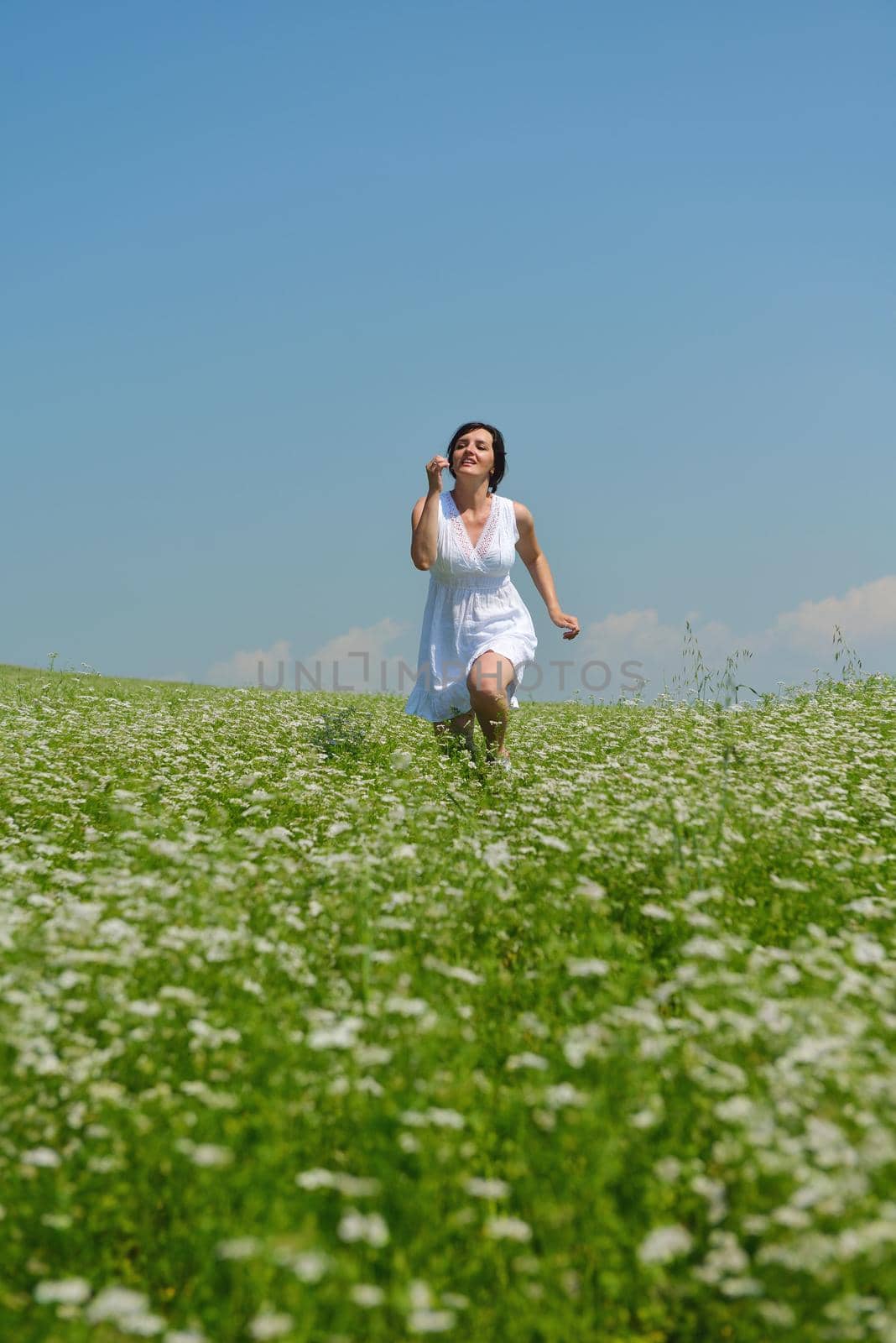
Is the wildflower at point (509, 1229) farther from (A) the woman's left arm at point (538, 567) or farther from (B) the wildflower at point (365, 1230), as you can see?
(A) the woman's left arm at point (538, 567)

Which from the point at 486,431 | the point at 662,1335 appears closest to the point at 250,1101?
the point at 662,1335

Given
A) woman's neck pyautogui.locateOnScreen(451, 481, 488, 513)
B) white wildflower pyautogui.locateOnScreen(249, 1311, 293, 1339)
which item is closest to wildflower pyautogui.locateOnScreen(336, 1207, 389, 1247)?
white wildflower pyautogui.locateOnScreen(249, 1311, 293, 1339)

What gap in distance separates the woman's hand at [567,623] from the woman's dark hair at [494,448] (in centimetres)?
132

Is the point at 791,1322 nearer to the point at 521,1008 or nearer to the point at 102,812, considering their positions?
the point at 521,1008

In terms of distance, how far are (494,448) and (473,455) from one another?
0.39 metres

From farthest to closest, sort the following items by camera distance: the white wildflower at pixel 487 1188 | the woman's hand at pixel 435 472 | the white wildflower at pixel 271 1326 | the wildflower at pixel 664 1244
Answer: the woman's hand at pixel 435 472 < the white wildflower at pixel 487 1188 < the wildflower at pixel 664 1244 < the white wildflower at pixel 271 1326

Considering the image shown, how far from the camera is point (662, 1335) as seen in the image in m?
3.15

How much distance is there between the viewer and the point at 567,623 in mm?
9945

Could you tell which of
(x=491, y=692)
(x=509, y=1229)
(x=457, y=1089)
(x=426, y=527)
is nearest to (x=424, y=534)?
(x=426, y=527)

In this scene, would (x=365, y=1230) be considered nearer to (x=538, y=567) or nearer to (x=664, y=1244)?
(x=664, y=1244)

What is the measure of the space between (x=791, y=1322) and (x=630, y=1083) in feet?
2.71

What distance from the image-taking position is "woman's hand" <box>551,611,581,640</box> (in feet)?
32.4

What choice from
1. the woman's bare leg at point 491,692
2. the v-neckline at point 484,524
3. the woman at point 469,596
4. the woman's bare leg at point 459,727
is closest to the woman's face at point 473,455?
the woman at point 469,596

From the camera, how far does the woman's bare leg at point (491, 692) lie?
29.1 ft
